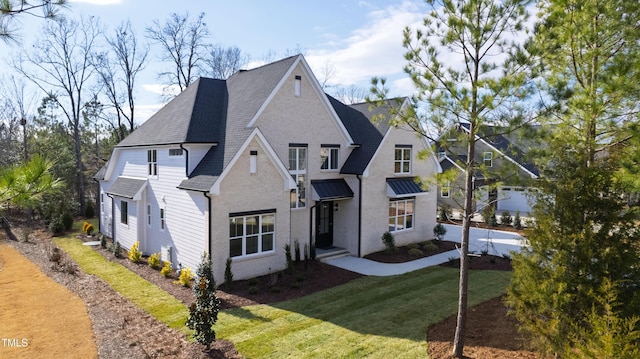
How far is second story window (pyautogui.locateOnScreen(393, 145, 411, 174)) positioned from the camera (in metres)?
21.4

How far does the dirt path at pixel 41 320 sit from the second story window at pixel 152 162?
6.27m

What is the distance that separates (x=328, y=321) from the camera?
1130 cm

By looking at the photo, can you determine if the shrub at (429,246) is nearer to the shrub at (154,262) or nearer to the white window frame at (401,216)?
the white window frame at (401,216)

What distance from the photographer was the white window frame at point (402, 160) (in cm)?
2139

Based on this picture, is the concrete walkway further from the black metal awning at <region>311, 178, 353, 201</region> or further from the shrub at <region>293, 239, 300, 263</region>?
the black metal awning at <region>311, 178, 353, 201</region>

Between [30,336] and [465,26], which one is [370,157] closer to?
[465,26]

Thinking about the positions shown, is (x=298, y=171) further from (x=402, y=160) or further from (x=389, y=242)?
(x=402, y=160)

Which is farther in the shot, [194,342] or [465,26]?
[194,342]

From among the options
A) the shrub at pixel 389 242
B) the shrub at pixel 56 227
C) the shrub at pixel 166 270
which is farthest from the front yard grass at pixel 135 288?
the shrub at pixel 389 242

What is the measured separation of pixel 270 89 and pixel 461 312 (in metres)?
Answer: 12.4

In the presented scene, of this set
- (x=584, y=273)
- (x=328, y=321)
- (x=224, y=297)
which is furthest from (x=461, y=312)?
(x=224, y=297)

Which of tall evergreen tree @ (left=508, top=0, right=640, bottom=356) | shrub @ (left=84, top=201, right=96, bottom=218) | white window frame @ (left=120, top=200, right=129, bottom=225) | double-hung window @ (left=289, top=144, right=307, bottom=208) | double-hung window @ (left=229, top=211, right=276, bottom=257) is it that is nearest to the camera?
tall evergreen tree @ (left=508, top=0, right=640, bottom=356)

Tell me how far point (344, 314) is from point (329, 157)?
9678 millimetres

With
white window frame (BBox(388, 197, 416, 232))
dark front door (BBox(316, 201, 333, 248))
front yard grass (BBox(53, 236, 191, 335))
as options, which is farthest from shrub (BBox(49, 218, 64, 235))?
white window frame (BBox(388, 197, 416, 232))
